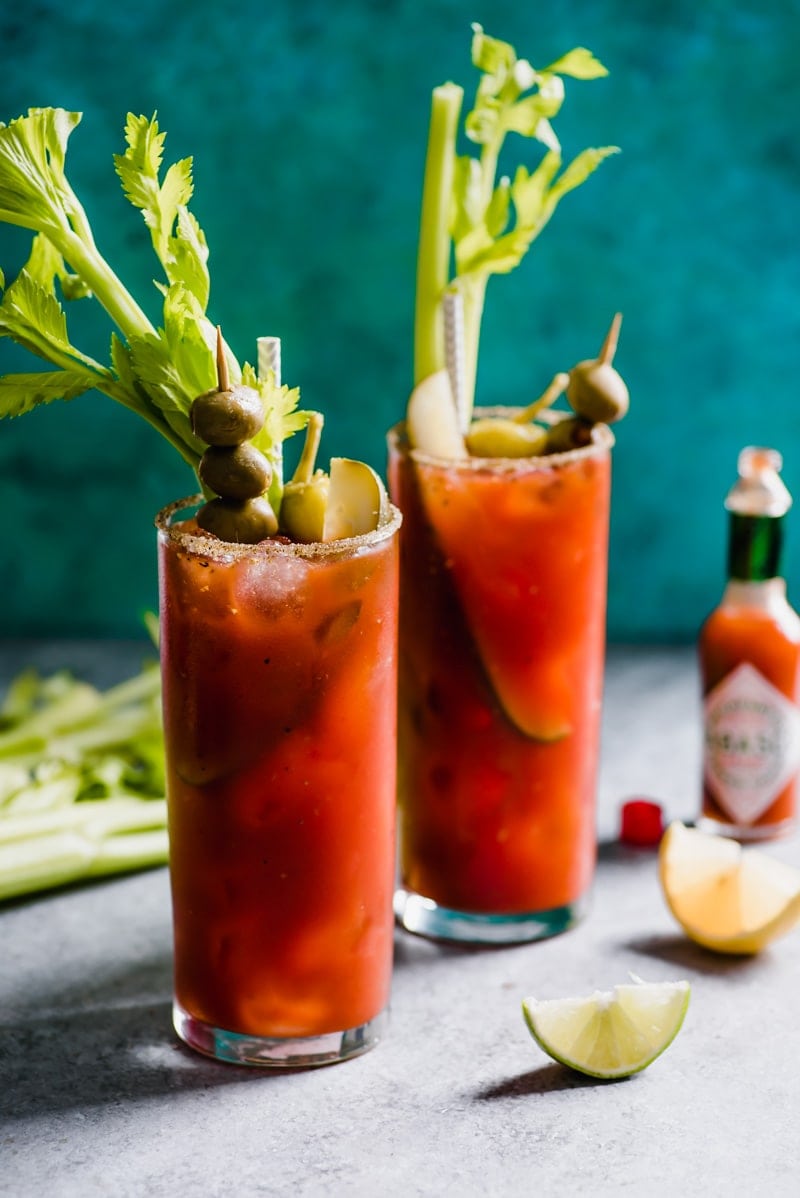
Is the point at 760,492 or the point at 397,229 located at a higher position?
the point at 397,229

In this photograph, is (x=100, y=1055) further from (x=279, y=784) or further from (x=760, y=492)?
(x=760, y=492)

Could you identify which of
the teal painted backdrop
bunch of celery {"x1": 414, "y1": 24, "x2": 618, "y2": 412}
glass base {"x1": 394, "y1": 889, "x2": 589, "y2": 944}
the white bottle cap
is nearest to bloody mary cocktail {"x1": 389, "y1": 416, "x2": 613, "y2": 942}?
glass base {"x1": 394, "y1": 889, "x2": 589, "y2": 944}

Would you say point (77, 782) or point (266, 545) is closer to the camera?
point (266, 545)

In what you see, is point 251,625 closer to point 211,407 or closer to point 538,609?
point 211,407

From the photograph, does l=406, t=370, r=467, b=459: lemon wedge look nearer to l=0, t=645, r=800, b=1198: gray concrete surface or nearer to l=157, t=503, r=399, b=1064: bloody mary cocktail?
l=157, t=503, r=399, b=1064: bloody mary cocktail

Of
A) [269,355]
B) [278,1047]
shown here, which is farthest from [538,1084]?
[269,355]

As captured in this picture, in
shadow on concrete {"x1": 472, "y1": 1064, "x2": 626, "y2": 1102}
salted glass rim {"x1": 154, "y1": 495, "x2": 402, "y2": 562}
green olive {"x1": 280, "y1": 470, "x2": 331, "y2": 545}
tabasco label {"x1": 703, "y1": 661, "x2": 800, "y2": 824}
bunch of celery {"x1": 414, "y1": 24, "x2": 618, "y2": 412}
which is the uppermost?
bunch of celery {"x1": 414, "y1": 24, "x2": 618, "y2": 412}

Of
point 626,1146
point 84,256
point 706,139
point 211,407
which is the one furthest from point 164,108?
point 626,1146
